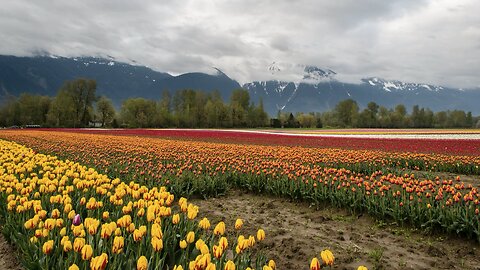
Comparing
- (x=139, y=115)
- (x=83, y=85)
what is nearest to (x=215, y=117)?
(x=139, y=115)

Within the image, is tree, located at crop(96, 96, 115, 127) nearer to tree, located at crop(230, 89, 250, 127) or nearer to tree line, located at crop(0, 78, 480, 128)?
tree line, located at crop(0, 78, 480, 128)

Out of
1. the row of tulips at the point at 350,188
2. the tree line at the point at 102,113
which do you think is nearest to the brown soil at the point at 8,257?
the row of tulips at the point at 350,188

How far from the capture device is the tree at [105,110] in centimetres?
8794

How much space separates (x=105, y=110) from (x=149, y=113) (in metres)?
11.1

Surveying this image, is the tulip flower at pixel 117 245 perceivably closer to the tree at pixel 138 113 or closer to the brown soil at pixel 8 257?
the brown soil at pixel 8 257

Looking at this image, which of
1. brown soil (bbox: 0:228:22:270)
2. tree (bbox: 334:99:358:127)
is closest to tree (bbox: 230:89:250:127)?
tree (bbox: 334:99:358:127)

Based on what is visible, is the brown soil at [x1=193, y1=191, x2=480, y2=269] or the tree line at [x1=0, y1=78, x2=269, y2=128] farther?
the tree line at [x1=0, y1=78, x2=269, y2=128]

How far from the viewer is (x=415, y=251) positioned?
5.88m

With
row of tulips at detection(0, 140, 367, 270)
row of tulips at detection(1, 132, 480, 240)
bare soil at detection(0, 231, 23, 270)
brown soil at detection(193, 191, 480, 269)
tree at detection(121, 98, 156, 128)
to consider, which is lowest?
brown soil at detection(193, 191, 480, 269)

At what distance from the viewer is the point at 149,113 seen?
285 feet

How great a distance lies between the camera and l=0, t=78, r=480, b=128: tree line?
8288 cm

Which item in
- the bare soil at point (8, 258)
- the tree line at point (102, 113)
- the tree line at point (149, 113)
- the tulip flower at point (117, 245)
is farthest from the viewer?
the tree line at point (149, 113)

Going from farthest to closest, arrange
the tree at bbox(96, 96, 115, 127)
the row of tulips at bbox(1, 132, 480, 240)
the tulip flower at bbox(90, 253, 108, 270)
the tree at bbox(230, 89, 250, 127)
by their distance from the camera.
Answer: the tree at bbox(230, 89, 250, 127) → the tree at bbox(96, 96, 115, 127) → the row of tulips at bbox(1, 132, 480, 240) → the tulip flower at bbox(90, 253, 108, 270)

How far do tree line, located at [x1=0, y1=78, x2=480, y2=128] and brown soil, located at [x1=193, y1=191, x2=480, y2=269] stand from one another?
7792 cm
